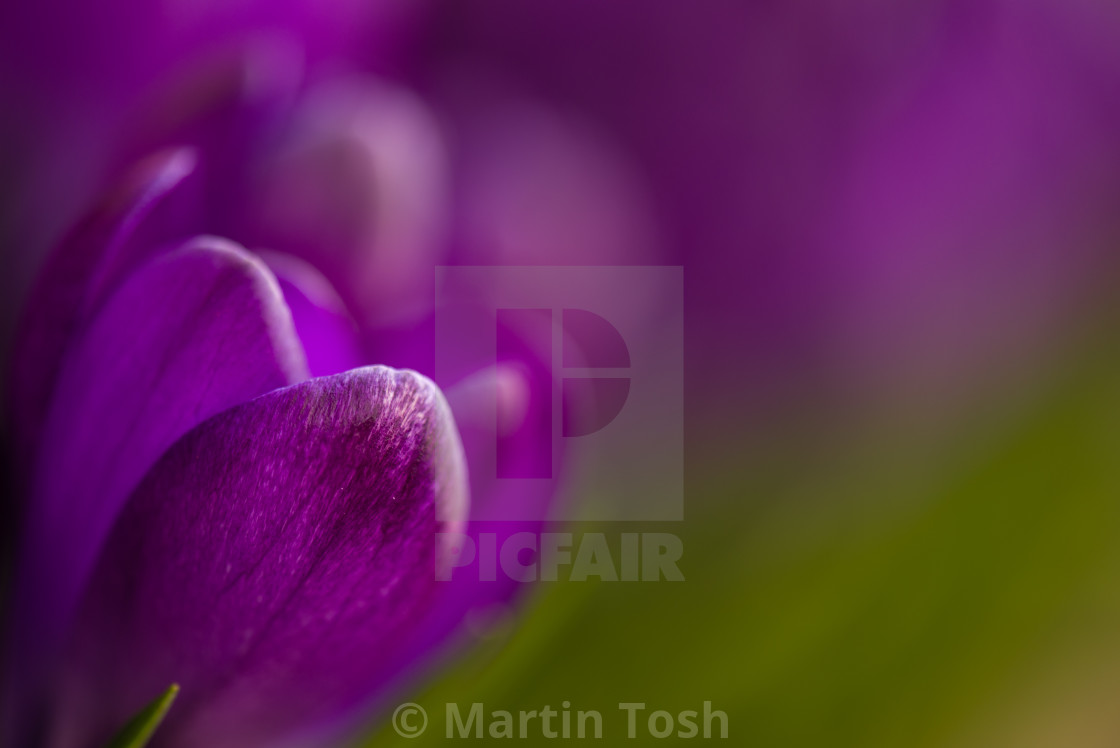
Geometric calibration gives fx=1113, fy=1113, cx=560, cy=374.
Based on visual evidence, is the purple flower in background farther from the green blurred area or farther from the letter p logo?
the green blurred area

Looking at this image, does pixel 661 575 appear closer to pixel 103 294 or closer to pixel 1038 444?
pixel 1038 444

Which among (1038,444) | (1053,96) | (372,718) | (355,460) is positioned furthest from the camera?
(1053,96)

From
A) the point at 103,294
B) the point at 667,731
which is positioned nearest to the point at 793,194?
the point at 667,731

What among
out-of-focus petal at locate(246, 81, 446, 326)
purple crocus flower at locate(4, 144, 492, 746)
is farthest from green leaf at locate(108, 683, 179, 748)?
out-of-focus petal at locate(246, 81, 446, 326)

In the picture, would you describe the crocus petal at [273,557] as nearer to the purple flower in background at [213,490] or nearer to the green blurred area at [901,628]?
the purple flower in background at [213,490]

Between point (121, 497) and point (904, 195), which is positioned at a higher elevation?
point (904, 195)

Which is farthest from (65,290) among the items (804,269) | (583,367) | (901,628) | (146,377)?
(804,269)
